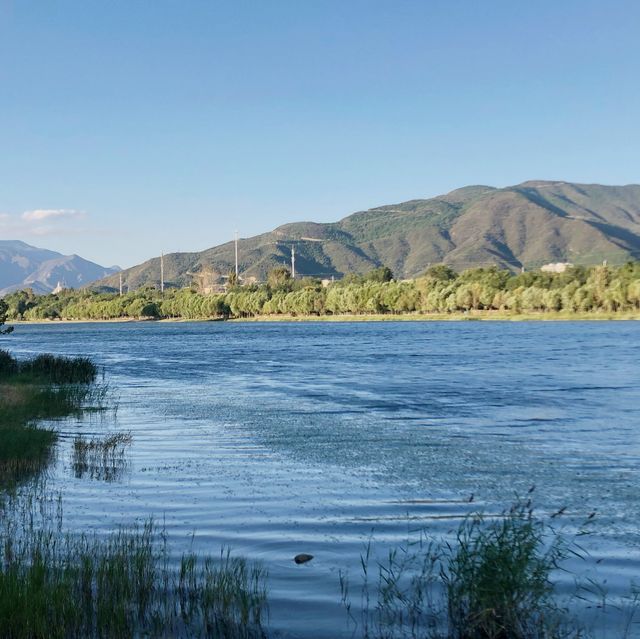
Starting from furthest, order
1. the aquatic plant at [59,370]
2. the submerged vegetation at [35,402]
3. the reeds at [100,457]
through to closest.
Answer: the aquatic plant at [59,370]
the submerged vegetation at [35,402]
the reeds at [100,457]

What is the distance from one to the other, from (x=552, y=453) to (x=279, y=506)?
30.3 ft

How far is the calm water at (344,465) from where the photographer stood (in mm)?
12336

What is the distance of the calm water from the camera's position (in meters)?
12.3

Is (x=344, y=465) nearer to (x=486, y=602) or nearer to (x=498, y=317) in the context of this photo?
(x=486, y=602)

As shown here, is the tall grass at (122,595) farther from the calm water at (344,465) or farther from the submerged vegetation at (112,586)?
the calm water at (344,465)

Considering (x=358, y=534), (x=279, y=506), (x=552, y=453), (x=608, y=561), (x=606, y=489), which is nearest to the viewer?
(x=608, y=561)

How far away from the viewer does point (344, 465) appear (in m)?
19.6

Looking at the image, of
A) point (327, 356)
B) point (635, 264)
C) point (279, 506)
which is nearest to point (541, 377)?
point (327, 356)

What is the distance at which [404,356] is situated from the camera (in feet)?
217

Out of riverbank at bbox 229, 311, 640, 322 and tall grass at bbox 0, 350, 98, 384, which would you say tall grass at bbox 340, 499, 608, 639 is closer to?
tall grass at bbox 0, 350, 98, 384

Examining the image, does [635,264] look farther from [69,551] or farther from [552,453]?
[69,551]

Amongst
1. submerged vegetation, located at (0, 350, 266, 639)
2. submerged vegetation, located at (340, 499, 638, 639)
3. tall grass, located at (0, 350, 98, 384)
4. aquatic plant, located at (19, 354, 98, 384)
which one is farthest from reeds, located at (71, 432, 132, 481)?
aquatic plant, located at (19, 354, 98, 384)

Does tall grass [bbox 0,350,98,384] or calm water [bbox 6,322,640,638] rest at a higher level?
tall grass [bbox 0,350,98,384]

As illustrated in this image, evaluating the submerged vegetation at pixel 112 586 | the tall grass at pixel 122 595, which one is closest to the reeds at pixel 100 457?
the submerged vegetation at pixel 112 586
